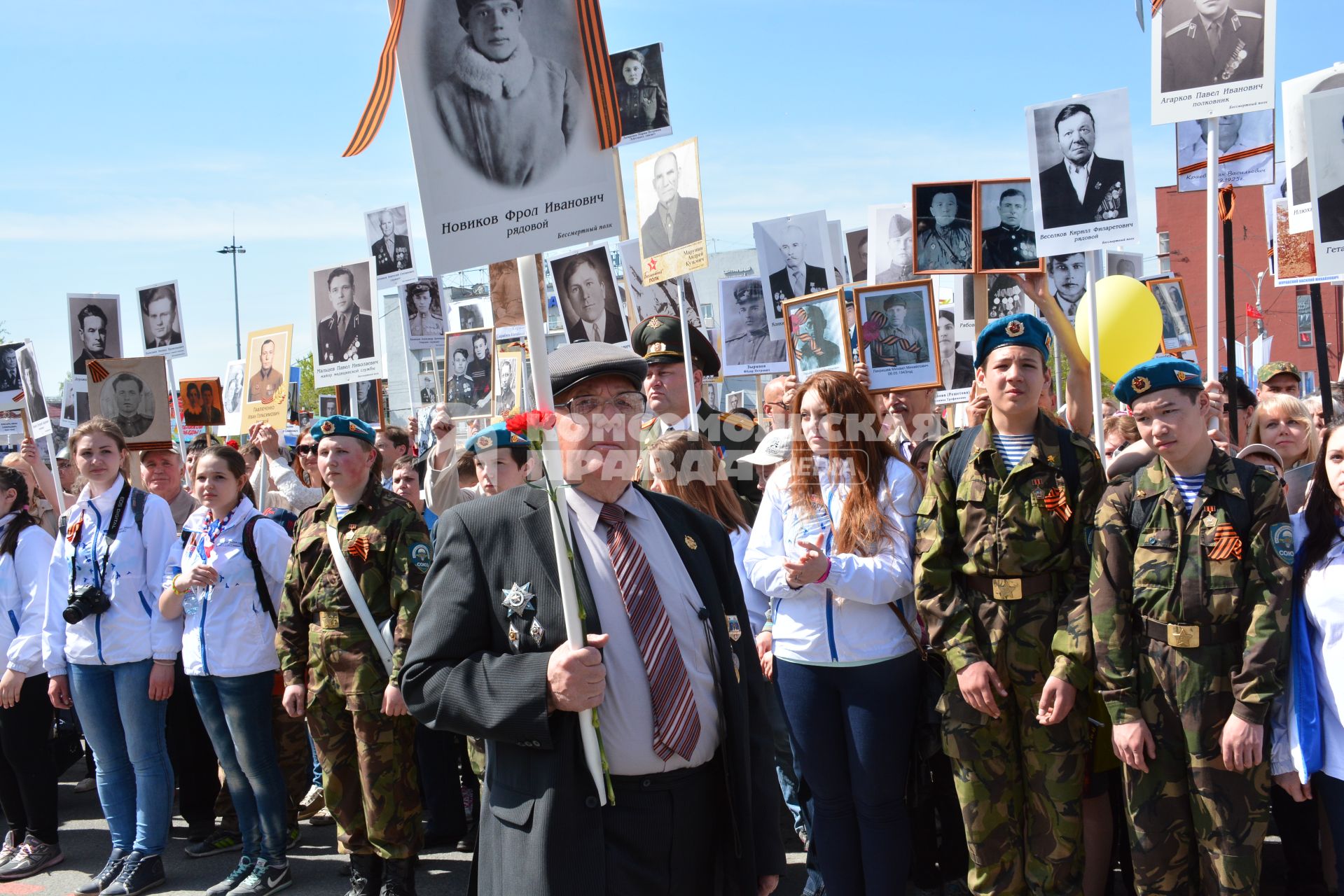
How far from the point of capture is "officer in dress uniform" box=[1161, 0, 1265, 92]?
5.23m

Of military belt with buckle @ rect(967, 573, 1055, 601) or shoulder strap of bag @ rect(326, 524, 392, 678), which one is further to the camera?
shoulder strap of bag @ rect(326, 524, 392, 678)

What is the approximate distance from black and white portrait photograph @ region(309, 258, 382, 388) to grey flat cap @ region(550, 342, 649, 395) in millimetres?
7642

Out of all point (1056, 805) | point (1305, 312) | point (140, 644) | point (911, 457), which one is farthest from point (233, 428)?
point (1305, 312)

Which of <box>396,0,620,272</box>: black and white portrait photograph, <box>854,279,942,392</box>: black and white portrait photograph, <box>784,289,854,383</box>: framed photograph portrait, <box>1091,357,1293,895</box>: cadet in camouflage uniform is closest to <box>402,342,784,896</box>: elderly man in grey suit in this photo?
<box>396,0,620,272</box>: black and white portrait photograph

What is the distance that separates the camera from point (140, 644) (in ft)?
17.9

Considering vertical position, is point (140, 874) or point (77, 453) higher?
point (77, 453)

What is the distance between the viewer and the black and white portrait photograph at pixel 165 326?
9.98 metres

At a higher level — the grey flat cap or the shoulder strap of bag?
the grey flat cap

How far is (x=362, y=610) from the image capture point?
4805mm

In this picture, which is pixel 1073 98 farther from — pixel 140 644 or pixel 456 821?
pixel 140 644

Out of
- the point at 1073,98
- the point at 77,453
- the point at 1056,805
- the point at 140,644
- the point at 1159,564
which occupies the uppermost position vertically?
the point at 1073,98

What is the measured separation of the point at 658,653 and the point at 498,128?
1.25 meters

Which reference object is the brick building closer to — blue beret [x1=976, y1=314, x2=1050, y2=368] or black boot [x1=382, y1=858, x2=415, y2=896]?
blue beret [x1=976, y1=314, x2=1050, y2=368]

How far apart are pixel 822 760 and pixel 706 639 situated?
5.32ft
